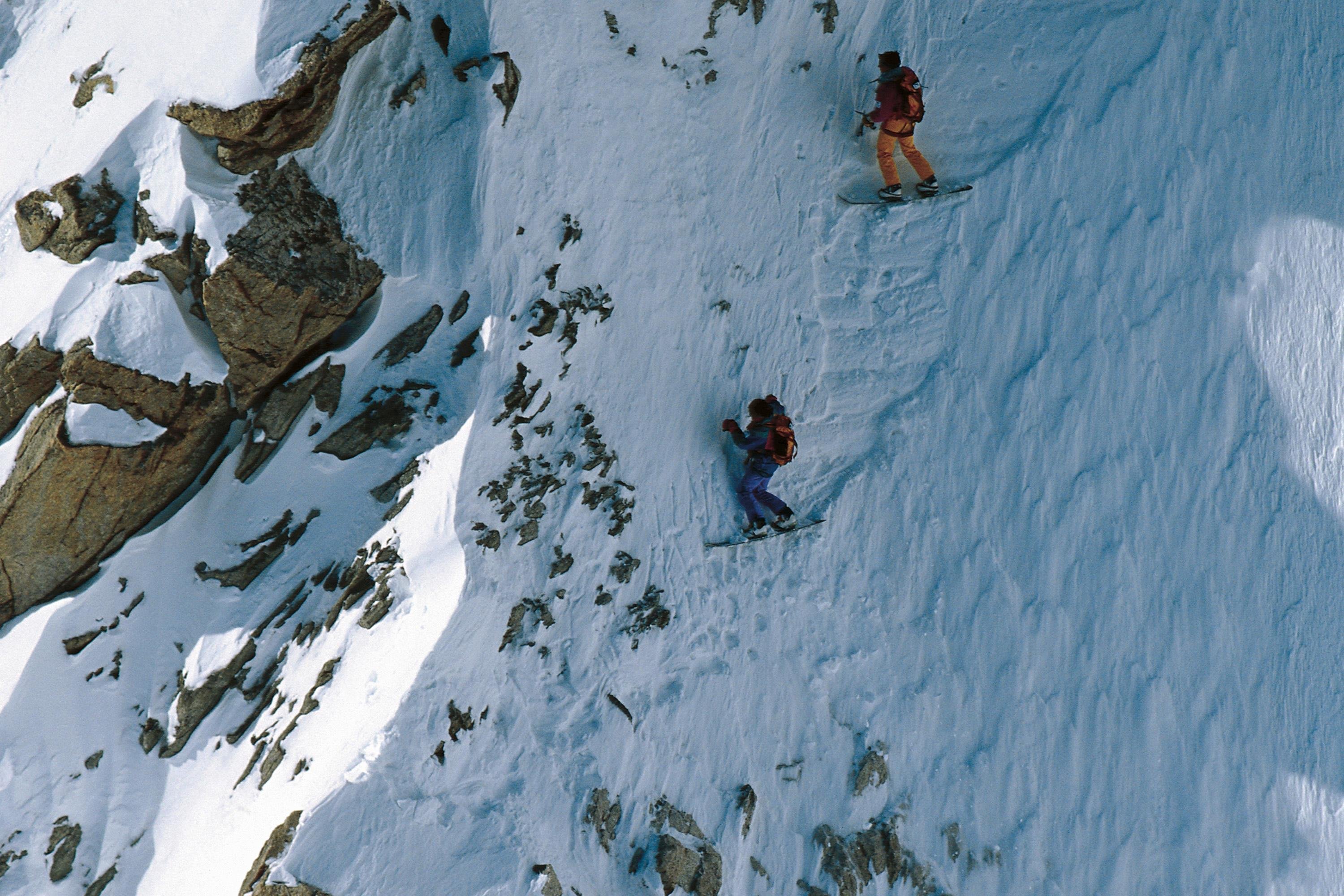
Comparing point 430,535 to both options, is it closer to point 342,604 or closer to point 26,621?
point 342,604

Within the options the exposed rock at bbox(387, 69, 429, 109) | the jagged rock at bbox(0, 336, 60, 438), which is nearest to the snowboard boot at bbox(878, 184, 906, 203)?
the exposed rock at bbox(387, 69, 429, 109)

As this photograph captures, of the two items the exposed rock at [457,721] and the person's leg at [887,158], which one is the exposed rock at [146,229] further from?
the person's leg at [887,158]

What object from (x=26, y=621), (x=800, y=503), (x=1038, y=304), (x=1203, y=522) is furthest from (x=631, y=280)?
(x=1203, y=522)

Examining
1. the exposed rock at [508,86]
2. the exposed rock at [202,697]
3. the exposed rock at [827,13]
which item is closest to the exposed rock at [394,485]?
the exposed rock at [202,697]

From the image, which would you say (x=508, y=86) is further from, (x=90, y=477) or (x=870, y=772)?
(x=870, y=772)

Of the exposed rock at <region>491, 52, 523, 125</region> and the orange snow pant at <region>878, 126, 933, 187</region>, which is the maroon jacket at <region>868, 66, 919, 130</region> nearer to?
the orange snow pant at <region>878, 126, 933, 187</region>
